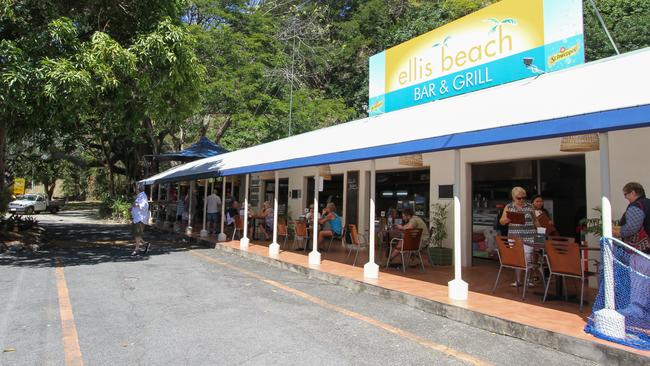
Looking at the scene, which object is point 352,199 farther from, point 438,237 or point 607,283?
point 607,283

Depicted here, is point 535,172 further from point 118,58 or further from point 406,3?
point 406,3

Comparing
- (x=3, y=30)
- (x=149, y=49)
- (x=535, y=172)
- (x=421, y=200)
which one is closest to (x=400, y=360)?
(x=535, y=172)

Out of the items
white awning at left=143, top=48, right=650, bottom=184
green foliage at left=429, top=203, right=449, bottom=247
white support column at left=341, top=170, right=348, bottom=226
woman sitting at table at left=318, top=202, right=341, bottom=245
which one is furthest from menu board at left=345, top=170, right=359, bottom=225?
white awning at left=143, top=48, right=650, bottom=184

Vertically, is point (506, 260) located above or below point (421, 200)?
below

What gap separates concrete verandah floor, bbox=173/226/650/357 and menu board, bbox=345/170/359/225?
2383 millimetres

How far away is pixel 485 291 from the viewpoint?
710 cm

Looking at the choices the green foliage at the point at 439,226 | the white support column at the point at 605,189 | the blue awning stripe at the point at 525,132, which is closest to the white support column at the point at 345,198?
the green foliage at the point at 439,226

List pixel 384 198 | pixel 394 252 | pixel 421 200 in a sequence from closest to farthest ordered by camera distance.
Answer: pixel 394 252, pixel 421 200, pixel 384 198

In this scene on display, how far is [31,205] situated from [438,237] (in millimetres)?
30935

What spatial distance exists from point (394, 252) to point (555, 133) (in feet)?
15.7

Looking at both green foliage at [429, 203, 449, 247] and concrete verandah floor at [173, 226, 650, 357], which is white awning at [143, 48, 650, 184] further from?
green foliage at [429, 203, 449, 247]

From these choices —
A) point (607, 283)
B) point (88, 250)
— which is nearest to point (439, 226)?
point (607, 283)

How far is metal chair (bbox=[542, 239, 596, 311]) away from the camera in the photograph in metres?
5.80

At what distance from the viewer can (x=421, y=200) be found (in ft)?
39.6
